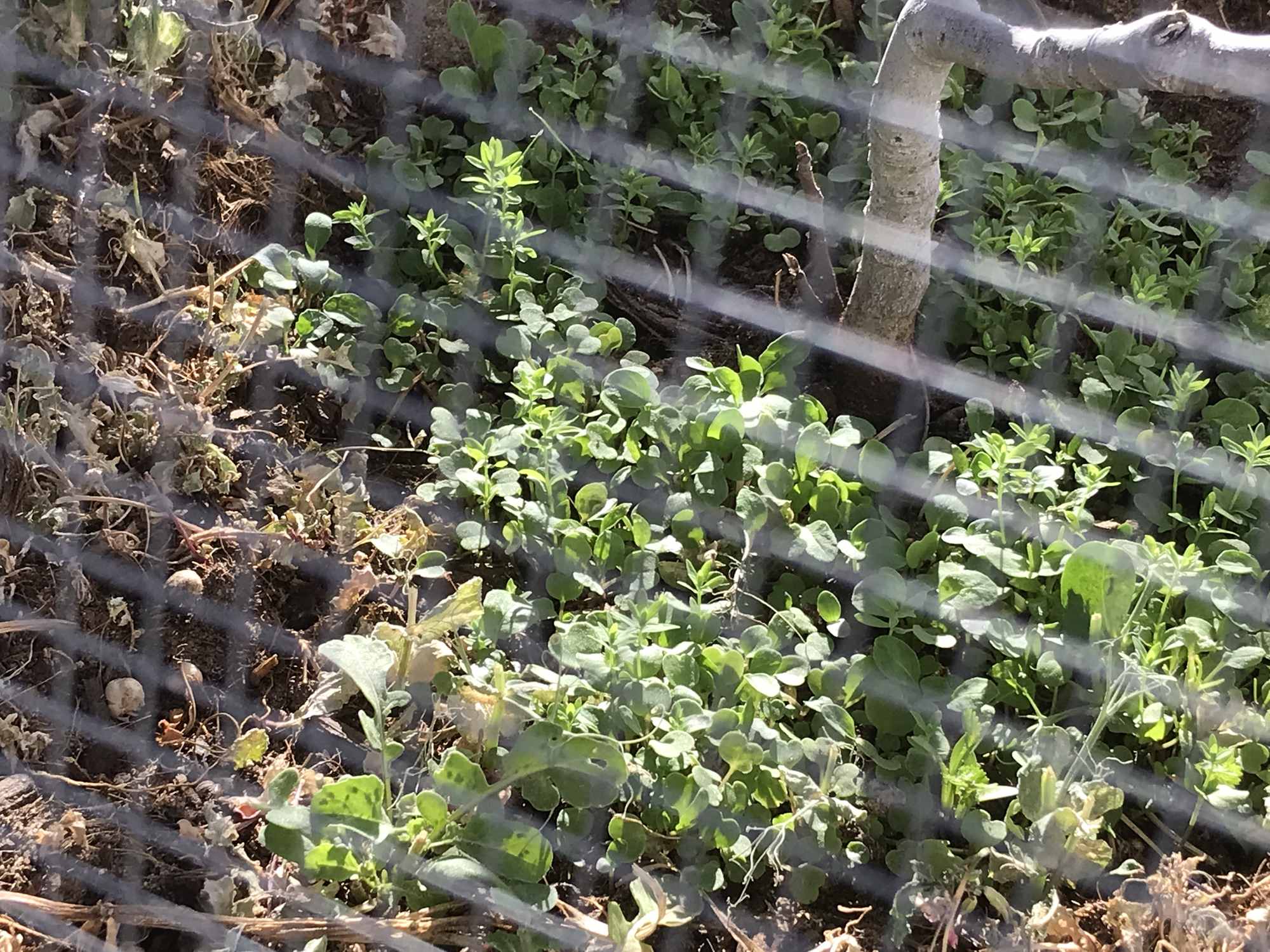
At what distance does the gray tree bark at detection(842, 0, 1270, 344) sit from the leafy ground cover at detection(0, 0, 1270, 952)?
0.07 m

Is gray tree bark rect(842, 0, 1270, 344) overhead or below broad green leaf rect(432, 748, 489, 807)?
overhead

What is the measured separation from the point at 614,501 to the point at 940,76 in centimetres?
35

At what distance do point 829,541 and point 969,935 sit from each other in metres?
0.26

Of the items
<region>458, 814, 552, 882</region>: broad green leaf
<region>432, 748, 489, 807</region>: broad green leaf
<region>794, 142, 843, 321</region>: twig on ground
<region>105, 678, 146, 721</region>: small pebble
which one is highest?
<region>794, 142, 843, 321</region>: twig on ground

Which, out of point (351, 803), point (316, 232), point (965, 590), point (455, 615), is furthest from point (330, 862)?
point (316, 232)

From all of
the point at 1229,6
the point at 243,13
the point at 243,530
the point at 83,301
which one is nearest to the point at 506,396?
the point at 243,530

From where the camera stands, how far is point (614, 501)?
0.81 meters

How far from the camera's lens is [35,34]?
1058 mm

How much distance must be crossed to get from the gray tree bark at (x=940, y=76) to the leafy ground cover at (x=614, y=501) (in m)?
0.07

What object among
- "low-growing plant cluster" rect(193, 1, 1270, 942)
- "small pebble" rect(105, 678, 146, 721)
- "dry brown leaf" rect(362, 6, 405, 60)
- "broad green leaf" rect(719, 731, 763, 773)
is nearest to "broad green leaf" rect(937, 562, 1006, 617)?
"low-growing plant cluster" rect(193, 1, 1270, 942)

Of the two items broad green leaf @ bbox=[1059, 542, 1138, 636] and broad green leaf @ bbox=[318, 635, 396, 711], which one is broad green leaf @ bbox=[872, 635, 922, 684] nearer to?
broad green leaf @ bbox=[1059, 542, 1138, 636]

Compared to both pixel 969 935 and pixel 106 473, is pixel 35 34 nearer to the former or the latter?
pixel 106 473

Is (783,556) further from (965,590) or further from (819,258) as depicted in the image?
(819,258)

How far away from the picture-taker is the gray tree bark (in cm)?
59
